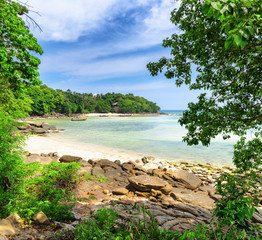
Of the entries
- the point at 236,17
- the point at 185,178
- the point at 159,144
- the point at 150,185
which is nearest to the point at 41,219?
the point at 150,185

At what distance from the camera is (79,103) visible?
4409 inches

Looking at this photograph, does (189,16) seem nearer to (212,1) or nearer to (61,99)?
(212,1)

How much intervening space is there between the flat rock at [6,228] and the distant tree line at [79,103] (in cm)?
7081

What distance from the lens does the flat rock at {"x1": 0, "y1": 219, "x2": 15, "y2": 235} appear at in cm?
290

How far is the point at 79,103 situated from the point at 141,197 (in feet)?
368

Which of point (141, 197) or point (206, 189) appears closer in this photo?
point (141, 197)

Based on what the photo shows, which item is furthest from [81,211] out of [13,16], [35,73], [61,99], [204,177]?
[61,99]

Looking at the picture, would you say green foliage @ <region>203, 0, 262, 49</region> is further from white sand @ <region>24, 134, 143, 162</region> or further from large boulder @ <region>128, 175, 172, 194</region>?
white sand @ <region>24, 134, 143, 162</region>

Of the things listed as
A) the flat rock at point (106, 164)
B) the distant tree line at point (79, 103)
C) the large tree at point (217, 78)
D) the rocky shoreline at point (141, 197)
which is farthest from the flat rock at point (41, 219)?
the distant tree line at point (79, 103)

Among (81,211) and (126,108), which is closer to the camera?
(81,211)

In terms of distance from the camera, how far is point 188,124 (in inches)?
188

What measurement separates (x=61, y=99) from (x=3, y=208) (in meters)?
95.5

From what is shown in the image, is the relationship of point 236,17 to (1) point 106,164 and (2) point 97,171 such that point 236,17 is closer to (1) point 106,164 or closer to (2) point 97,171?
(2) point 97,171

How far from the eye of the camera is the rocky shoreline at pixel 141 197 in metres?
3.67
